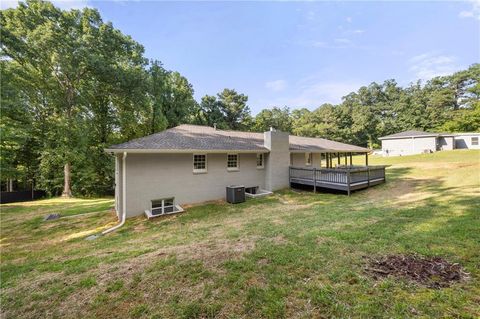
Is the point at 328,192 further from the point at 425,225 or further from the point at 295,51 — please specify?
the point at 295,51

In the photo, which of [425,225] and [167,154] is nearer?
[425,225]

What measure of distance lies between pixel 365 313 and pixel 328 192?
36.2 ft

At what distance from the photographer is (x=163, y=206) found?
10539 mm

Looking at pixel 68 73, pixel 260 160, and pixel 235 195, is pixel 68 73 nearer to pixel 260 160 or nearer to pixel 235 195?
pixel 260 160

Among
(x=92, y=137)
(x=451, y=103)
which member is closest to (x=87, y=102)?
(x=92, y=137)

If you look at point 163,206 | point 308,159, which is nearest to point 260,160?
point 308,159

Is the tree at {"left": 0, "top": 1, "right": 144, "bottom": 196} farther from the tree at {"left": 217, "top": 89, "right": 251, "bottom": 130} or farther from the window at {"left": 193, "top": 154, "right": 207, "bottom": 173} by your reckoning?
the tree at {"left": 217, "top": 89, "right": 251, "bottom": 130}

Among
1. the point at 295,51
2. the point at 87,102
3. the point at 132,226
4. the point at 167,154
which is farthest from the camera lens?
the point at 87,102

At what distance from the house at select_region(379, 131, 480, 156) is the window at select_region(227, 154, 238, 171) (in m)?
29.6

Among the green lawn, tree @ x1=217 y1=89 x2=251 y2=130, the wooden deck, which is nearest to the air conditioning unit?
the green lawn

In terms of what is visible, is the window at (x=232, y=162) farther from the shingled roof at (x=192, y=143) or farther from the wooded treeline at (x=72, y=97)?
the wooded treeline at (x=72, y=97)

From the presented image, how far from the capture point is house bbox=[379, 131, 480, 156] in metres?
28.8

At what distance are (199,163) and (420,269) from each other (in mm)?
9647

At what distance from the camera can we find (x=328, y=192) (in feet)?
43.2
